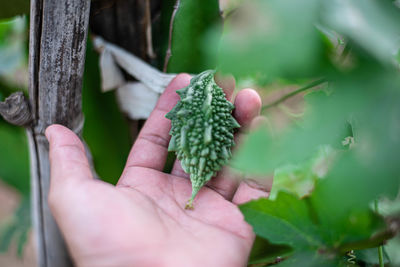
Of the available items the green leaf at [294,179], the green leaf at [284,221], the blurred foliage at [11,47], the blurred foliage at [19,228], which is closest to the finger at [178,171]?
the green leaf at [284,221]

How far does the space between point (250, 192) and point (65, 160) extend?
516 mm

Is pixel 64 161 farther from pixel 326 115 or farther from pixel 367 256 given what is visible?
pixel 367 256

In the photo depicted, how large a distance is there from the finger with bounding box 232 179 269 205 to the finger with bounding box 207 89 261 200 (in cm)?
3

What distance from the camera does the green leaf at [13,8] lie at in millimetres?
1110

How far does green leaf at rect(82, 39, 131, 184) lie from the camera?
52.2 inches

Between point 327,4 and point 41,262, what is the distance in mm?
1269

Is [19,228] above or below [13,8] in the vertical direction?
below

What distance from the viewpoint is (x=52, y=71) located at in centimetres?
91

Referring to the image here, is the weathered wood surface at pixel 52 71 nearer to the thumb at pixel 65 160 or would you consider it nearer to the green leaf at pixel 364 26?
the thumb at pixel 65 160

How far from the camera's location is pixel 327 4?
19.8 inches

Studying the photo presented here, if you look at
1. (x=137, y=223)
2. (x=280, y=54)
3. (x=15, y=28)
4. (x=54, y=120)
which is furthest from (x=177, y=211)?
(x=15, y=28)

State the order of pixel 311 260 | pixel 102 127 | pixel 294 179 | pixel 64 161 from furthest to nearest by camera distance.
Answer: pixel 294 179
pixel 102 127
pixel 64 161
pixel 311 260

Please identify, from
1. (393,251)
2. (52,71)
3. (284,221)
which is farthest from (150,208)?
(393,251)

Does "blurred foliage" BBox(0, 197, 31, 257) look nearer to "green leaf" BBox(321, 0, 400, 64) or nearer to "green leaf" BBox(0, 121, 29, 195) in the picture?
"green leaf" BBox(0, 121, 29, 195)
